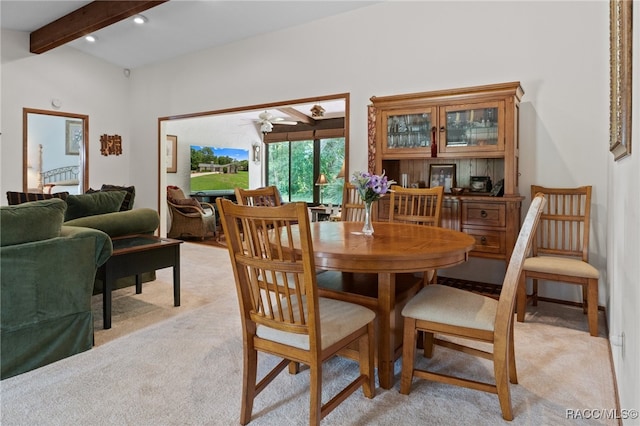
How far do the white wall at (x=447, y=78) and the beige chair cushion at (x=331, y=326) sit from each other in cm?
99

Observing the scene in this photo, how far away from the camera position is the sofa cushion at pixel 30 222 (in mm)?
2102

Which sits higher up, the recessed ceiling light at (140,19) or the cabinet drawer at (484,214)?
the recessed ceiling light at (140,19)

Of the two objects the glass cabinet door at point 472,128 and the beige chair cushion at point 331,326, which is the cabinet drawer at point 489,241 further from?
the beige chair cushion at point 331,326

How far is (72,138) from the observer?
24.8ft

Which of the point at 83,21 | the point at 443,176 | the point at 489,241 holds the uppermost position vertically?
the point at 83,21

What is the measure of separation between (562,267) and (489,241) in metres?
0.61

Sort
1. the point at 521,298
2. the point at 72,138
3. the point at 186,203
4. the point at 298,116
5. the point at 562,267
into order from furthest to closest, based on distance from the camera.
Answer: the point at 298,116
the point at 72,138
the point at 186,203
the point at 521,298
the point at 562,267

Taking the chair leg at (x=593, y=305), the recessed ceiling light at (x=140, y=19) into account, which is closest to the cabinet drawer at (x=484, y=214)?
the chair leg at (x=593, y=305)

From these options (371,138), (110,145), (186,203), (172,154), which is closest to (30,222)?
(371,138)

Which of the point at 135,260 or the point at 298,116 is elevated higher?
the point at 298,116

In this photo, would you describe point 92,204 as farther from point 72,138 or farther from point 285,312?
point 72,138

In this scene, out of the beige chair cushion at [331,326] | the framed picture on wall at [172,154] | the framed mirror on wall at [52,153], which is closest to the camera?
the beige chair cushion at [331,326]

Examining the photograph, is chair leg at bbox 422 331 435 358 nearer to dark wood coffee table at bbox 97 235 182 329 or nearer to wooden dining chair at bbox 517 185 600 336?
wooden dining chair at bbox 517 185 600 336

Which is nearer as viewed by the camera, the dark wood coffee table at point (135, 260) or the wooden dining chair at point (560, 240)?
the dark wood coffee table at point (135, 260)
